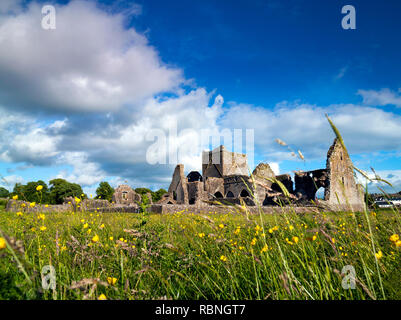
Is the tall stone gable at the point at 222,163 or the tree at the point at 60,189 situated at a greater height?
the tall stone gable at the point at 222,163

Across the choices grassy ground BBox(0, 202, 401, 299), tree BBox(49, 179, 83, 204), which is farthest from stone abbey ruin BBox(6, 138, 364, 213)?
tree BBox(49, 179, 83, 204)

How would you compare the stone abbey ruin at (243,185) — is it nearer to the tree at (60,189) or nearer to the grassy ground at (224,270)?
the grassy ground at (224,270)

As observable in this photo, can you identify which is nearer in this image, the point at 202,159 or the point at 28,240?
the point at 28,240

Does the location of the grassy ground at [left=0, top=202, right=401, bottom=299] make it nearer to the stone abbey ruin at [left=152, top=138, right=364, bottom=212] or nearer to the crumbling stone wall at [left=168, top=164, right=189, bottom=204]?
the stone abbey ruin at [left=152, top=138, right=364, bottom=212]

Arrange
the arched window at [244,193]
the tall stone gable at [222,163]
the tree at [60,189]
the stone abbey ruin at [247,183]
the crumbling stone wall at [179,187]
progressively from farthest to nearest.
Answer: the tree at [60,189]
the tall stone gable at [222,163]
the arched window at [244,193]
the crumbling stone wall at [179,187]
the stone abbey ruin at [247,183]

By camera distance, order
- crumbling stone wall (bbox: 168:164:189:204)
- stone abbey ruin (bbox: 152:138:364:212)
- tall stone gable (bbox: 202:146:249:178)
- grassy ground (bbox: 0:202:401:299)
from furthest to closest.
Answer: tall stone gable (bbox: 202:146:249:178) < crumbling stone wall (bbox: 168:164:189:204) < stone abbey ruin (bbox: 152:138:364:212) < grassy ground (bbox: 0:202:401:299)

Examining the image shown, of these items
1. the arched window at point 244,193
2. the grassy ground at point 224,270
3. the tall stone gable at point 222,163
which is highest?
the tall stone gable at point 222,163

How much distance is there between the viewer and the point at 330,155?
2578cm

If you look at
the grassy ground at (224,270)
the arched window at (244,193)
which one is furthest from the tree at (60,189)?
the grassy ground at (224,270)

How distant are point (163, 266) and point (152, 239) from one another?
46 centimetres

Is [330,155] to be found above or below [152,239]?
above

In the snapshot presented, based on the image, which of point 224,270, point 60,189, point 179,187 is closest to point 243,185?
point 179,187
